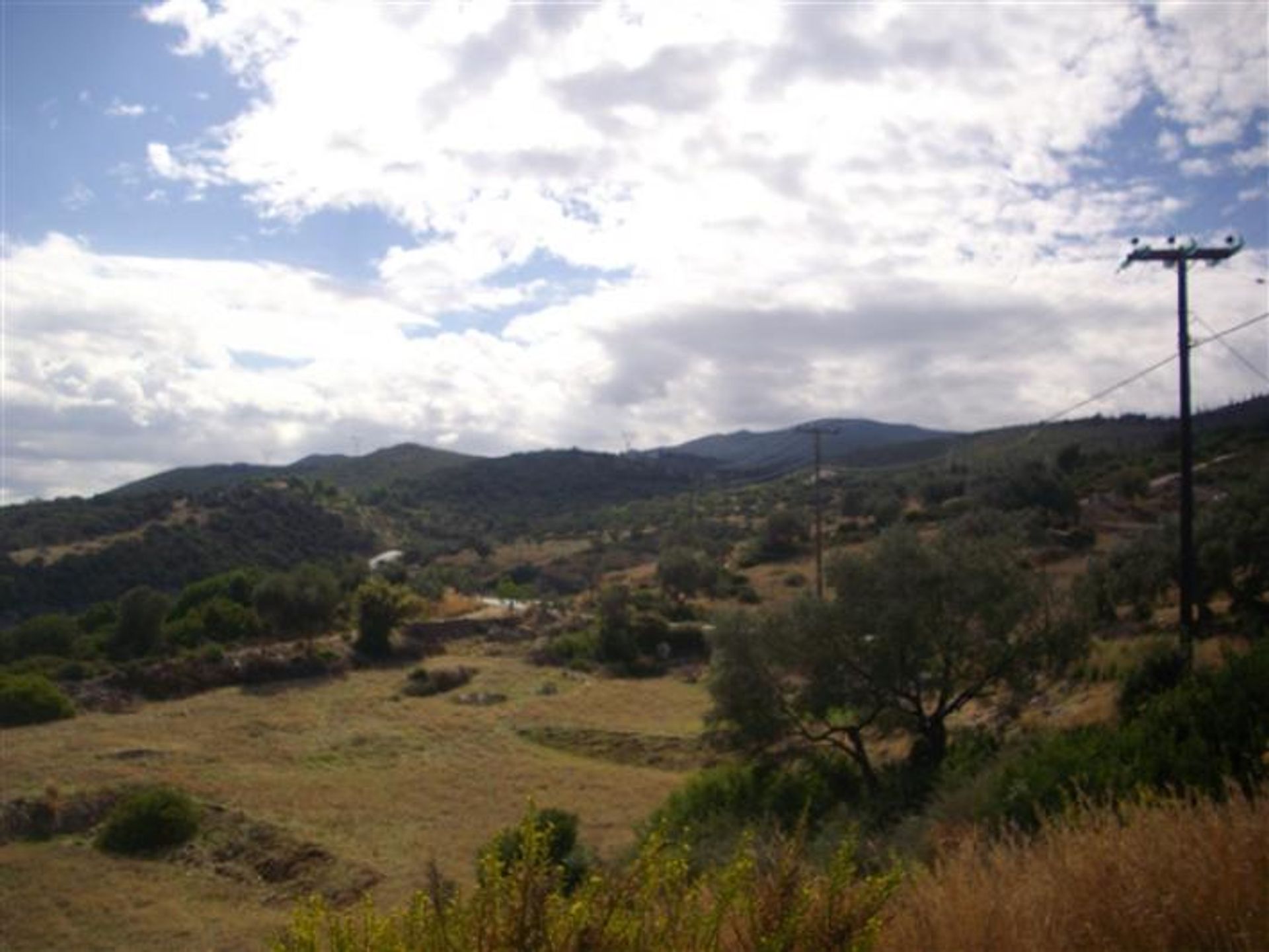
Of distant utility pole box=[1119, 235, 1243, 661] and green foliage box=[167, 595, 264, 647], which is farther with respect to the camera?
green foliage box=[167, 595, 264, 647]

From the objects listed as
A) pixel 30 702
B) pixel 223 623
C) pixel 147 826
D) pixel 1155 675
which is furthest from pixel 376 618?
pixel 1155 675

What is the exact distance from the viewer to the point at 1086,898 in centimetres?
518

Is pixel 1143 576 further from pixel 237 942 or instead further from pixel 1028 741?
pixel 237 942

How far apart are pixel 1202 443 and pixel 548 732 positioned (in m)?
47.8

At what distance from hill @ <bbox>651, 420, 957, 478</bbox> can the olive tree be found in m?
89.8

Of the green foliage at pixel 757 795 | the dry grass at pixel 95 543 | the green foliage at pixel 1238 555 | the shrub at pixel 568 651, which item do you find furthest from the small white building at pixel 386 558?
the green foliage at pixel 1238 555

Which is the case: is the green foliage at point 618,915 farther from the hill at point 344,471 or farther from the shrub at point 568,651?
the hill at point 344,471

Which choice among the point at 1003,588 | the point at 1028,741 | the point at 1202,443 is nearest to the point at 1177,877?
the point at 1028,741

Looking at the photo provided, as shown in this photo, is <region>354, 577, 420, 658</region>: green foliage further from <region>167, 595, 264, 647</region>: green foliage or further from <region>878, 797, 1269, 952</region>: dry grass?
<region>878, 797, 1269, 952</region>: dry grass

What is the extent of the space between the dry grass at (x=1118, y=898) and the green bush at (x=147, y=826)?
2053 centimetres

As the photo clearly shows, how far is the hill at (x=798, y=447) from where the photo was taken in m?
125

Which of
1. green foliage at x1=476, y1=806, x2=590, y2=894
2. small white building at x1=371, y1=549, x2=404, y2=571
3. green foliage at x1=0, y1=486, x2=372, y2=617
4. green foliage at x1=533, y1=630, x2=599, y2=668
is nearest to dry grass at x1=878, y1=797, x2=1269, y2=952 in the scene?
green foliage at x1=476, y1=806, x2=590, y2=894

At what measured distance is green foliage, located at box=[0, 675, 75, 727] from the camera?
31641mm

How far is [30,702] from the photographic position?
105 ft
